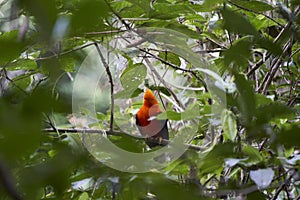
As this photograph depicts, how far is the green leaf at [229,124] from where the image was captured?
994mm

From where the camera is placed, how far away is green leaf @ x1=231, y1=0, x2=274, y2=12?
52.7 inches

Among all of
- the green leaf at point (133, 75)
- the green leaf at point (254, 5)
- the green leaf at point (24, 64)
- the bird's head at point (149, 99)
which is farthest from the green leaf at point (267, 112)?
the bird's head at point (149, 99)

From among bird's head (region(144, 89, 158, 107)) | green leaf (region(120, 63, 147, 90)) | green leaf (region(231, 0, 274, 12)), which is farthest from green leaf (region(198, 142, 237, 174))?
bird's head (region(144, 89, 158, 107))

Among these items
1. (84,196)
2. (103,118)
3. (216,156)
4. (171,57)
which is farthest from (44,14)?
(171,57)

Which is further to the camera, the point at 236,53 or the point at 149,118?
the point at 149,118

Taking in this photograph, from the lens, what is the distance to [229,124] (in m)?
1.00

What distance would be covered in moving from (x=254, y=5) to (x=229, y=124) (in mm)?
505

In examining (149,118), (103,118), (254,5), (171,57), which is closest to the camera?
(254,5)

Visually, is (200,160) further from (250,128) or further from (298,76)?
(298,76)

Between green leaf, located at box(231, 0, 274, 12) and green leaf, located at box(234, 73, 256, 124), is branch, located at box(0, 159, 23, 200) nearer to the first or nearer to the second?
green leaf, located at box(234, 73, 256, 124)

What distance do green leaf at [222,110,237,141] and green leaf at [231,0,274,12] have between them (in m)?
0.46

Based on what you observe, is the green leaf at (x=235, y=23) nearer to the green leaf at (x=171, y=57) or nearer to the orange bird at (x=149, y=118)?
the green leaf at (x=171, y=57)

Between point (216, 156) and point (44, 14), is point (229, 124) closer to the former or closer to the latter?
point (216, 156)

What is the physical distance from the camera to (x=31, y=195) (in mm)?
417
